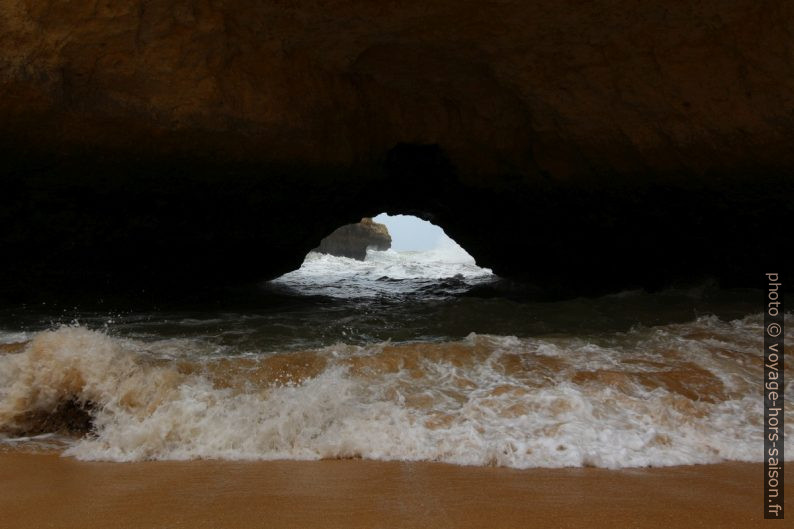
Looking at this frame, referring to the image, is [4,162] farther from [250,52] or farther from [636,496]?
[636,496]

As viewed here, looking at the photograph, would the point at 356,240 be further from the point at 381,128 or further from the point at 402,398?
the point at 402,398

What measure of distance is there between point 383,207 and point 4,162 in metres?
5.02

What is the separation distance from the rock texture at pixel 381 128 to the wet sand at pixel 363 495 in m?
3.08

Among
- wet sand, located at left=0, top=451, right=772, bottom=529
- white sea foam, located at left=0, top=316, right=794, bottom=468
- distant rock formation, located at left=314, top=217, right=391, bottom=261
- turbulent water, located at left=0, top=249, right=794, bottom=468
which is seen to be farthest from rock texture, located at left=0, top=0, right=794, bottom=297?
distant rock formation, located at left=314, top=217, right=391, bottom=261

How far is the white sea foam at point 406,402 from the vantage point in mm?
2602

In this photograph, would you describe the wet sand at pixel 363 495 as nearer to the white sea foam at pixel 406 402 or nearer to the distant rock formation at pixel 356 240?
the white sea foam at pixel 406 402

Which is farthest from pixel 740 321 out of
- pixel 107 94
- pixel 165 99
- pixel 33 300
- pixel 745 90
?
pixel 33 300

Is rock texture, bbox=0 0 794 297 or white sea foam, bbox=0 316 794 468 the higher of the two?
rock texture, bbox=0 0 794 297

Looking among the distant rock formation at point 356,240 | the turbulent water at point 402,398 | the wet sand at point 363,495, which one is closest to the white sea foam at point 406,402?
the turbulent water at point 402,398

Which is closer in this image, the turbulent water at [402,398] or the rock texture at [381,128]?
the turbulent water at [402,398]

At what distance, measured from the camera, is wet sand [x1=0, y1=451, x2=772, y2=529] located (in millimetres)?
1919

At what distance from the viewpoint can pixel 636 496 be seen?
84.3 inches

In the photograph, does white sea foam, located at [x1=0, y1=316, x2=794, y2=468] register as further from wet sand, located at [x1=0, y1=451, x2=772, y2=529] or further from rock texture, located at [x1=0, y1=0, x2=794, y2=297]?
rock texture, located at [x1=0, y1=0, x2=794, y2=297]

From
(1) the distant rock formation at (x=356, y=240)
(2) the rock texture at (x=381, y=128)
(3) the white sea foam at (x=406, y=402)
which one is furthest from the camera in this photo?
(1) the distant rock formation at (x=356, y=240)
